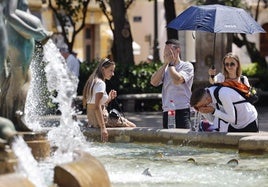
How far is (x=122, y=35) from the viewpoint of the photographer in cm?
2172

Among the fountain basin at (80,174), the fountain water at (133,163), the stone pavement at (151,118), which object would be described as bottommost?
the stone pavement at (151,118)

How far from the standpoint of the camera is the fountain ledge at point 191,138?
30.1 feet

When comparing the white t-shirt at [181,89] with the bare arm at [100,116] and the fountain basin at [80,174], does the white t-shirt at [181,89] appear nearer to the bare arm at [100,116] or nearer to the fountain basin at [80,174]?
the bare arm at [100,116]

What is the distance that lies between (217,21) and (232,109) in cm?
355

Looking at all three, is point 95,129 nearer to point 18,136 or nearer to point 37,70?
point 18,136

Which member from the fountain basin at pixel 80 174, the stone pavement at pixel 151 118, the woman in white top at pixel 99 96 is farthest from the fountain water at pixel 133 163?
the stone pavement at pixel 151 118

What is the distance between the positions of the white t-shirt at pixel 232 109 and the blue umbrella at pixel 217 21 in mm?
3025

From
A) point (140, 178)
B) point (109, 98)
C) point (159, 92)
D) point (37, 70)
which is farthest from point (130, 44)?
point (140, 178)

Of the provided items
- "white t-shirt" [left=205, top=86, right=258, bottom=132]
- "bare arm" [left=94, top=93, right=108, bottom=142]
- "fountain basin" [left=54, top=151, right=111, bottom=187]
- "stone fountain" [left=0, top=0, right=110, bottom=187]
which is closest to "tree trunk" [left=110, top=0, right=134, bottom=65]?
"bare arm" [left=94, top=93, right=108, bottom=142]

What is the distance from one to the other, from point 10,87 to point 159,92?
12.6 metres

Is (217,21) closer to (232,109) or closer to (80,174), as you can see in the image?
(232,109)

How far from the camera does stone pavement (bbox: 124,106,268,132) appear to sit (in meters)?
16.0

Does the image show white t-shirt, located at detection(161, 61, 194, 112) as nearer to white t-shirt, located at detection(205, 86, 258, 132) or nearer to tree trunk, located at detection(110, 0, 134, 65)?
white t-shirt, located at detection(205, 86, 258, 132)

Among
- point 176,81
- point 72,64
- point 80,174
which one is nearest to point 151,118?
point 72,64
